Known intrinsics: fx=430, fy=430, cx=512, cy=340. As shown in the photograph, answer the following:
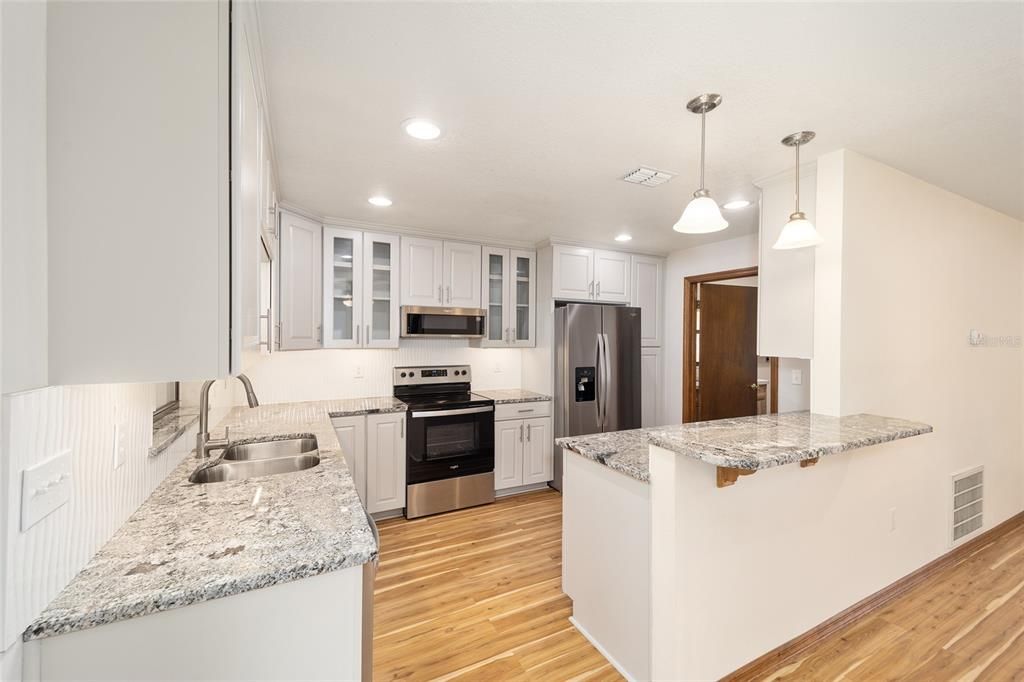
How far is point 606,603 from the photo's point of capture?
1.90 m

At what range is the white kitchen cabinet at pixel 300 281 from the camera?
9.63ft

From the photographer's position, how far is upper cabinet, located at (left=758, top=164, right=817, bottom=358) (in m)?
2.13

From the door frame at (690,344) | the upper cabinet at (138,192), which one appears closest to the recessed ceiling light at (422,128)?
the upper cabinet at (138,192)

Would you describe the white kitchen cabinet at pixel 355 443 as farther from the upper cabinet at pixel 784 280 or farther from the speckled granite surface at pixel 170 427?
the upper cabinet at pixel 784 280

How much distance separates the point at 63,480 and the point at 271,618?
50 cm

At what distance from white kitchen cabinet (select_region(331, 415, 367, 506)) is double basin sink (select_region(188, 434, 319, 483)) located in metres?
0.91

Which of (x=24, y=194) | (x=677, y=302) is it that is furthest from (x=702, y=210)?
(x=677, y=302)

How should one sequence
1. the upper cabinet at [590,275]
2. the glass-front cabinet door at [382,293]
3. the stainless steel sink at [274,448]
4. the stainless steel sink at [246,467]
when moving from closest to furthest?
the stainless steel sink at [246,467], the stainless steel sink at [274,448], the glass-front cabinet door at [382,293], the upper cabinet at [590,275]

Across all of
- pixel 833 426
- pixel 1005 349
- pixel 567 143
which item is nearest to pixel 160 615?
pixel 567 143

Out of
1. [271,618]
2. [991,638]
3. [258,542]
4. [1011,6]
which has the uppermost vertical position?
[1011,6]

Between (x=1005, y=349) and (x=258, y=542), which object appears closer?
(x=258, y=542)

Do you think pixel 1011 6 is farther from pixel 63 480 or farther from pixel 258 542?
pixel 63 480

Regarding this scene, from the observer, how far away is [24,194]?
72 cm

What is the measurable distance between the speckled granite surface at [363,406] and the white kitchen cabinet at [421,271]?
833 mm
